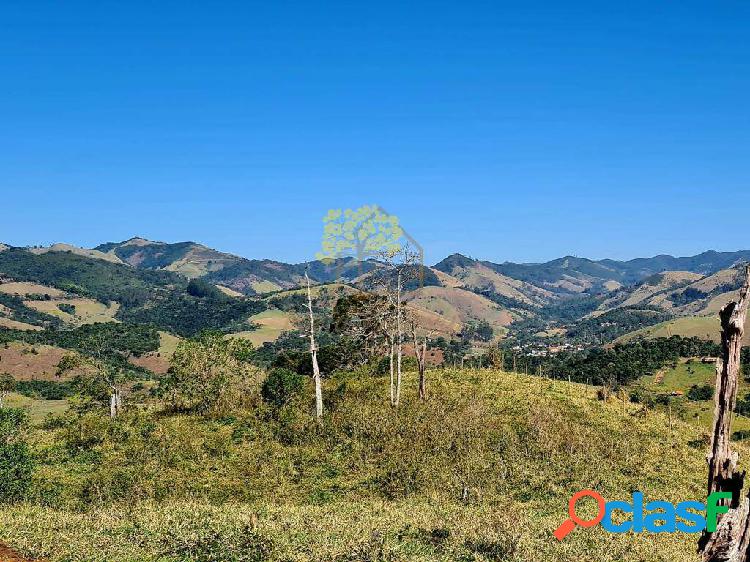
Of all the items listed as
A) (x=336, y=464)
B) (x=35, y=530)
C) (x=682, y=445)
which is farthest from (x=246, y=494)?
Result: (x=682, y=445)

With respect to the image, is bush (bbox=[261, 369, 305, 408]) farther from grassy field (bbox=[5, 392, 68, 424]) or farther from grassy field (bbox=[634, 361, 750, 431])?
grassy field (bbox=[634, 361, 750, 431])

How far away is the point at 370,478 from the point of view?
27.2 m

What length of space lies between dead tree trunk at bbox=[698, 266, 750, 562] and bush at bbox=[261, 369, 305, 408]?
3425 centimetres

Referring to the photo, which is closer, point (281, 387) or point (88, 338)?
point (281, 387)

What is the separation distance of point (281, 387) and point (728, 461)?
35.0 m

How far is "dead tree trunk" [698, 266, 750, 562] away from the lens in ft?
31.3

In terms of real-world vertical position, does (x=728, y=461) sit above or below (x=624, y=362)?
above

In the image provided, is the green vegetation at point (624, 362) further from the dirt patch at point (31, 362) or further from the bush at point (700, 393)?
the dirt patch at point (31, 362)

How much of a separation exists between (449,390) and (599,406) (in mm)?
10306

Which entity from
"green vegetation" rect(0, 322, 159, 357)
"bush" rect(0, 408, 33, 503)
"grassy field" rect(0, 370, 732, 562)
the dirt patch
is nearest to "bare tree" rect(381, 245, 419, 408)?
"grassy field" rect(0, 370, 732, 562)

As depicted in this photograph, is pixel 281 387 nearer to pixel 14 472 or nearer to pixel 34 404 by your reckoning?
pixel 14 472

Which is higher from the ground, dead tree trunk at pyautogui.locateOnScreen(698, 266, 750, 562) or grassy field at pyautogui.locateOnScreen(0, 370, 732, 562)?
dead tree trunk at pyautogui.locateOnScreen(698, 266, 750, 562)

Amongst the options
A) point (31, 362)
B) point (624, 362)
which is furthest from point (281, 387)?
point (31, 362)

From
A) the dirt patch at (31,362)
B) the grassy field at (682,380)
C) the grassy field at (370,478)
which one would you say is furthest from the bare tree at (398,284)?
the dirt patch at (31,362)
